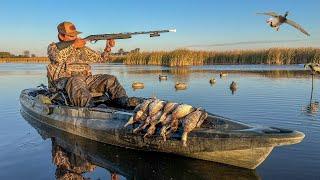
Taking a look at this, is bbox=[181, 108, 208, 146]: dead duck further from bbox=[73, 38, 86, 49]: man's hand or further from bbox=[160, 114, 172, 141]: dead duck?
bbox=[73, 38, 86, 49]: man's hand

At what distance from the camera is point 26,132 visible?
11125mm

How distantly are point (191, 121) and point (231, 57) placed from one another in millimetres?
48726

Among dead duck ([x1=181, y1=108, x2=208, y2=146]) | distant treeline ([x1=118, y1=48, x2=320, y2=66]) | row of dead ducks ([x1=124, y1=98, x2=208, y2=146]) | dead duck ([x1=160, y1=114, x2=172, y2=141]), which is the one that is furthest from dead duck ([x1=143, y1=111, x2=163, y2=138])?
distant treeline ([x1=118, y1=48, x2=320, y2=66])

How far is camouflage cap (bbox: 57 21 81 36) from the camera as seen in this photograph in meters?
11.0

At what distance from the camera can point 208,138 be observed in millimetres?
7109

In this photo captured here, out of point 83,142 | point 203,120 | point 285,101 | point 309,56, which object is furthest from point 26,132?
point 309,56

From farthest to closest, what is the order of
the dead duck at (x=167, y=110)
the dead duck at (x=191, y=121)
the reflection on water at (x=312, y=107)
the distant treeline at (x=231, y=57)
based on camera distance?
the distant treeline at (x=231, y=57)
the reflection on water at (x=312, y=107)
the dead duck at (x=167, y=110)
the dead duck at (x=191, y=121)

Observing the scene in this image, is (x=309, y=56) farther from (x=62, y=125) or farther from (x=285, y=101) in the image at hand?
(x=62, y=125)

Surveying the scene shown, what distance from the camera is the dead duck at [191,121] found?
7238 millimetres

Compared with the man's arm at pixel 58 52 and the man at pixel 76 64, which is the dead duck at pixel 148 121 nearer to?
the man at pixel 76 64

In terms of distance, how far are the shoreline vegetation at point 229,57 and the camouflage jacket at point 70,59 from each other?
3458 centimetres

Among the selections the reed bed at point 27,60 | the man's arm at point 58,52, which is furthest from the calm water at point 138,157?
the reed bed at point 27,60

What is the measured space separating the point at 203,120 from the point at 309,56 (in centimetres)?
4150

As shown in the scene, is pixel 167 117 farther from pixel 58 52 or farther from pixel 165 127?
pixel 58 52
